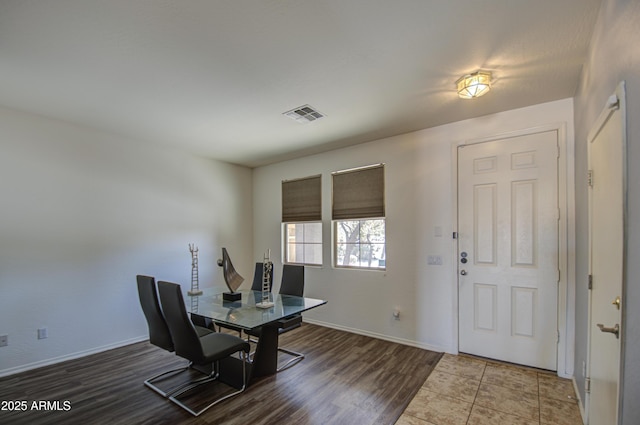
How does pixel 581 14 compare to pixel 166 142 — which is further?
pixel 166 142

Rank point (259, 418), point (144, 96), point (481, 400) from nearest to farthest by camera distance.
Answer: point (259, 418) < point (481, 400) < point (144, 96)

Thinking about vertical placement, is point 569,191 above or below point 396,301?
above

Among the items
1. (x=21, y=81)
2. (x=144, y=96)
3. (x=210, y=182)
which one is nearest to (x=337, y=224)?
(x=210, y=182)

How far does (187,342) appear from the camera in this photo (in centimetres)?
227

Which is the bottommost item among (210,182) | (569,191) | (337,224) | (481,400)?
(481,400)

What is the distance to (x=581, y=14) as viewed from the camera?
5.58 ft

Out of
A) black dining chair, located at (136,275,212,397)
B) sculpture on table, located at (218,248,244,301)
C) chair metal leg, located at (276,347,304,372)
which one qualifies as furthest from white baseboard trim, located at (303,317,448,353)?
black dining chair, located at (136,275,212,397)

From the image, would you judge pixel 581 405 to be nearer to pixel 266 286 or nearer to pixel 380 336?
pixel 380 336

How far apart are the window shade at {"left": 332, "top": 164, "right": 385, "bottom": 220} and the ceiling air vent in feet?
4.03

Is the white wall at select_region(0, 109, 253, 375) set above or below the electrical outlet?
above

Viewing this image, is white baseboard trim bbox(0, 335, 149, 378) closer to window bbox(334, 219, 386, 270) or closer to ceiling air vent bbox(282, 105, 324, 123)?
window bbox(334, 219, 386, 270)

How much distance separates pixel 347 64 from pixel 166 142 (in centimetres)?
300

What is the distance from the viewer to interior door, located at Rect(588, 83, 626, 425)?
4.28 feet

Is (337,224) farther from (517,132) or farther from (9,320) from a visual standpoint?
(9,320)
